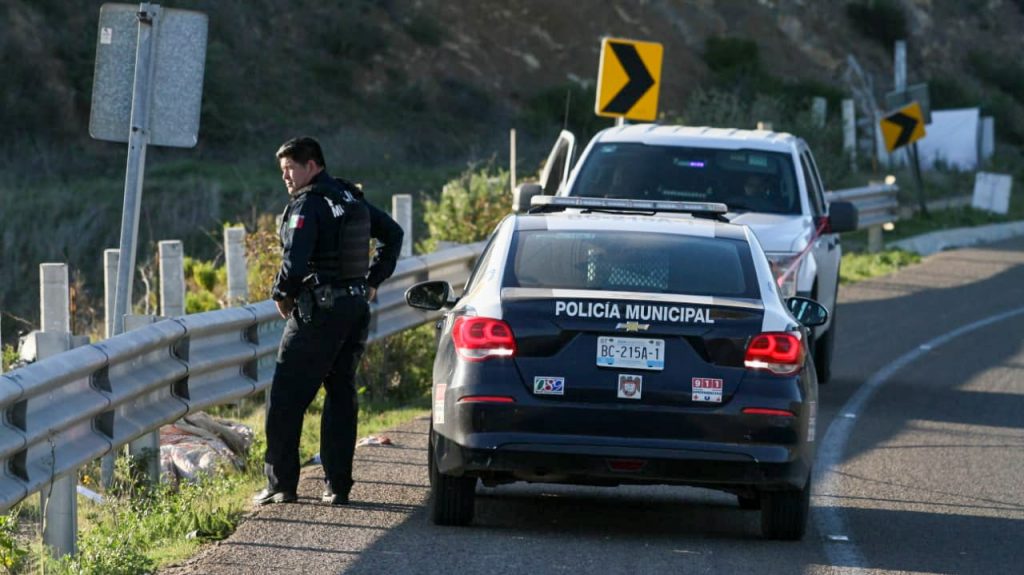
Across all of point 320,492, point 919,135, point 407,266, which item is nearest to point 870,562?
point 320,492

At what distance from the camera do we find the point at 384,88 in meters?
50.7

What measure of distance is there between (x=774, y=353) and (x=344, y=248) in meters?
2.09

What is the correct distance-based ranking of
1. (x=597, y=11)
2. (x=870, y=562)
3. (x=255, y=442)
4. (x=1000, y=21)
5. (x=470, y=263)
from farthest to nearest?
1. (x=1000, y=21)
2. (x=597, y=11)
3. (x=470, y=263)
4. (x=255, y=442)
5. (x=870, y=562)

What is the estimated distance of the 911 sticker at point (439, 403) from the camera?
7.91 meters

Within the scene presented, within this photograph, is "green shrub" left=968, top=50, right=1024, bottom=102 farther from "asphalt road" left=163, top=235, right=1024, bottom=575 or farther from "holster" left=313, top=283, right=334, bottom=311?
"holster" left=313, top=283, right=334, bottom=311

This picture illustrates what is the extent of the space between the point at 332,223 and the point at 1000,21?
69.1m

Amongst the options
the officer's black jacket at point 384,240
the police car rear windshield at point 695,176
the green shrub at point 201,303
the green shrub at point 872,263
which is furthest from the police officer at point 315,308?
the green shrub at point 872,263

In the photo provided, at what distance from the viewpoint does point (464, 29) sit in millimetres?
53719

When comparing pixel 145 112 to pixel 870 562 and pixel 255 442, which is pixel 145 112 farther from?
pixel 870 562

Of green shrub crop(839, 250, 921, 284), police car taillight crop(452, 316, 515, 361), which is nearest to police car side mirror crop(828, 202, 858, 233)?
police car taillight crop(452, 316, 515, 361)

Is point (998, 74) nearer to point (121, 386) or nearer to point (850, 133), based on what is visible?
point (850, 133)

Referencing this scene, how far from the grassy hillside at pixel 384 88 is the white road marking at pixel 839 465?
48.0 feet

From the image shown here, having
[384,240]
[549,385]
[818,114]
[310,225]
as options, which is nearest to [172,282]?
[384,240]

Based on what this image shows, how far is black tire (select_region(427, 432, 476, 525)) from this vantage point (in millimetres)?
8031
